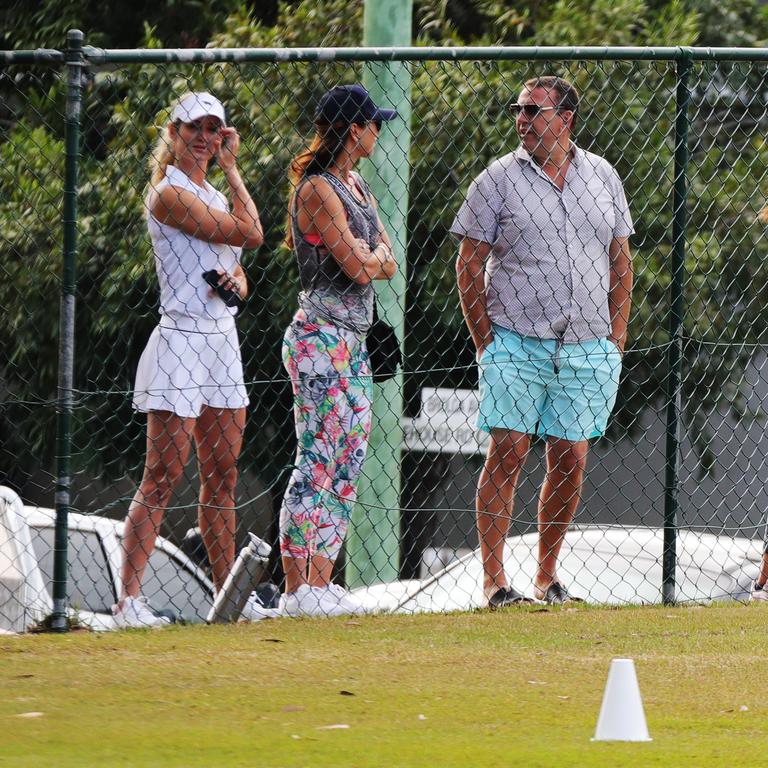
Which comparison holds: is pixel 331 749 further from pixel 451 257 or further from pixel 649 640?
pixel 451 257

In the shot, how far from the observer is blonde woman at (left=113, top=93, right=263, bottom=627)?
6109 millimetres

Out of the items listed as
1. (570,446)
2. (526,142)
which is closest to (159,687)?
(570,446)

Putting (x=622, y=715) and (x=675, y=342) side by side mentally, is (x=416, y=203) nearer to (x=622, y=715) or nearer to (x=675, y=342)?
(x=675, y=342)

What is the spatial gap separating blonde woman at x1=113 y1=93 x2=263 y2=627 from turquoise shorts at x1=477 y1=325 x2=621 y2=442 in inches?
38.0

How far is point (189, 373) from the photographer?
6.17m

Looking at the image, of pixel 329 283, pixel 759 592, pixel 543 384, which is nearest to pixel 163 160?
pixel 329 283

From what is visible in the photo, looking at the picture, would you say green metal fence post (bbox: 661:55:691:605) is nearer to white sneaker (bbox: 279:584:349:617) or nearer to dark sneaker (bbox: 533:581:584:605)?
dark sneaker (bbox: 533:581:584:605)

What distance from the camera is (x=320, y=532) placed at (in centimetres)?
627

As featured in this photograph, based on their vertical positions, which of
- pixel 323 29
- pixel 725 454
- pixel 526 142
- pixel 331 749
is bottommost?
pixel 725 454

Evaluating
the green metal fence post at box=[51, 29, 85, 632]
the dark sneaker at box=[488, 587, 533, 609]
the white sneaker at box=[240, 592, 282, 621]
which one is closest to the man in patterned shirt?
the dark sneaker at box=[488, 587, 533, 609]

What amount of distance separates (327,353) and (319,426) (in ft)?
0.89

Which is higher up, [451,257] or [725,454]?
[451,257]

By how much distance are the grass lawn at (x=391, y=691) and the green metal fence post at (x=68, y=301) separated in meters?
0.41

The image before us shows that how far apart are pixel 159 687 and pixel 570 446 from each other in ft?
7.44
